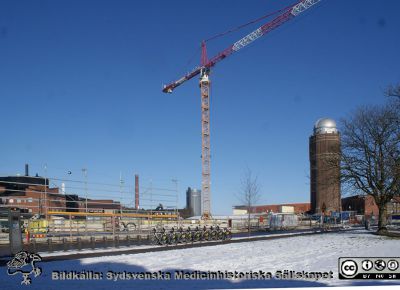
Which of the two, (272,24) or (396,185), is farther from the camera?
(272,24)

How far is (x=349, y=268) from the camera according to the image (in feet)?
44.2

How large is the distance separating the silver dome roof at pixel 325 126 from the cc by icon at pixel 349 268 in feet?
374

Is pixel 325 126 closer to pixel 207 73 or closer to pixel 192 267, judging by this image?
pixel 207 73

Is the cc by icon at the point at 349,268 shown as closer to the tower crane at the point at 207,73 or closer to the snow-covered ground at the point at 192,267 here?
the snow-covered ground at the point at 192,267

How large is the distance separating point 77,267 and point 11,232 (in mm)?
4099

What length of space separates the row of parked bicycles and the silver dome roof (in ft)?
323

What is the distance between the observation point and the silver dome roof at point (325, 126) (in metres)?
126

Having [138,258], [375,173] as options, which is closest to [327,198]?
[375,173]

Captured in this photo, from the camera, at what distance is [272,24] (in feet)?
292

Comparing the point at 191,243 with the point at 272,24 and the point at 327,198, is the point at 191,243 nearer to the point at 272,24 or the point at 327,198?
the point at 272,24

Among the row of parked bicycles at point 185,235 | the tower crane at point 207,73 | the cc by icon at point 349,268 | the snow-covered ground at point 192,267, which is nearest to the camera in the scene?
the snow-covered ground at point 192,267

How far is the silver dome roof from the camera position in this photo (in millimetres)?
126000

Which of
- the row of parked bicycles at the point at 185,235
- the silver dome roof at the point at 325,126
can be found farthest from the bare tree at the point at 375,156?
the silver dome roof at the point at 325,126

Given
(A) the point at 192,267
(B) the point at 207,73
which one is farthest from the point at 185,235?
(B) the point at 207,73
